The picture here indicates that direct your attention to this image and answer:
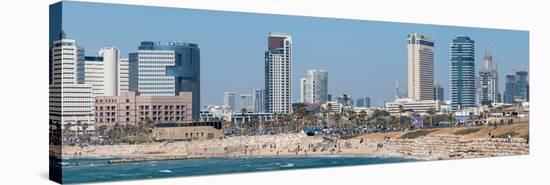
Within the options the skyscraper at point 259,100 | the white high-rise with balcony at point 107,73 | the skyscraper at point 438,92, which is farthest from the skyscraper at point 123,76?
the skyscraper at point 438,92

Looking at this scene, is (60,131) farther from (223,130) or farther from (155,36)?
(223,130)

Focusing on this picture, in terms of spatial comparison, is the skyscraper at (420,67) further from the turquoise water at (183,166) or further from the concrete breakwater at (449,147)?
the turquoise water at (183,166)

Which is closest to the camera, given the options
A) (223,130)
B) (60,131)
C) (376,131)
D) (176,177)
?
(60,131)

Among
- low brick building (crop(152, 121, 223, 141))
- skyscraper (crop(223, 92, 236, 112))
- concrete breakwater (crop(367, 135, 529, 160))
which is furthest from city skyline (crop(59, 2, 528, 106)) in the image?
concrete breakwater (crop(367, 135, 529, 160))

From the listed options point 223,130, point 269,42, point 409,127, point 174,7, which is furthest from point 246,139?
point 409,127

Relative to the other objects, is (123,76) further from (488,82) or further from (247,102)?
(488,82)

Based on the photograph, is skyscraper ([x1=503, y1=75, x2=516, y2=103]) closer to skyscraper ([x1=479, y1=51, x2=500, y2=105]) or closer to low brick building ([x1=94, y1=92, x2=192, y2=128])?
skyscraper ([x1=479, y1=51, x2=500, y2=105])

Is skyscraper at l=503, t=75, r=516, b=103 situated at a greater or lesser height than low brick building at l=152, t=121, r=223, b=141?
greater
